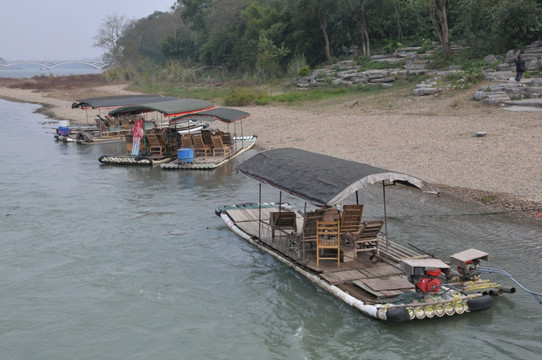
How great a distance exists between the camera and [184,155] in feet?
80.3

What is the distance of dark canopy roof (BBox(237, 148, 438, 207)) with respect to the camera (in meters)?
11.2

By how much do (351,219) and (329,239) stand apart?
2.13 ft

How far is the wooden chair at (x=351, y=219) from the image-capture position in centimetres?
1231

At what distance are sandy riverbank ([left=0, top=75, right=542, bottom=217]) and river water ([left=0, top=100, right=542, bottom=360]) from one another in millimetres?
1481

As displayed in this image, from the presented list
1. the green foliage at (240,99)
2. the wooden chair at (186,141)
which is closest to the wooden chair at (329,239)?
the wooden chair at (186,141)

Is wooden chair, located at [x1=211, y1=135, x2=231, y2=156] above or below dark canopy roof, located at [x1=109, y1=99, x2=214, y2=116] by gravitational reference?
below


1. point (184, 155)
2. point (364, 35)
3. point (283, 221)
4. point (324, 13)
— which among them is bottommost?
point (283, 221)

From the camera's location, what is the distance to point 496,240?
47.6 feet

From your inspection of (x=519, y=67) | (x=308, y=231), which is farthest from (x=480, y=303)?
(x=519, y=67)

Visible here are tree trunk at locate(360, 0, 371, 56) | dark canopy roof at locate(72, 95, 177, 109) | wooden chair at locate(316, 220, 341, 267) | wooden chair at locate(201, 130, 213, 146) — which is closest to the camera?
wooden chair at locate(316, 220, 341, 267)

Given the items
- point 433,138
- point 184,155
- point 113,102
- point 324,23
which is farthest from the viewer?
point 324,23

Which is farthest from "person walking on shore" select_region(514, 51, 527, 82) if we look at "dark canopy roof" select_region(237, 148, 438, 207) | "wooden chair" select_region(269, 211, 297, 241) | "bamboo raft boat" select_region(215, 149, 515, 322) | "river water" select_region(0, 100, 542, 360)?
"wooden chair" select_region(269, 211, 297, 241)

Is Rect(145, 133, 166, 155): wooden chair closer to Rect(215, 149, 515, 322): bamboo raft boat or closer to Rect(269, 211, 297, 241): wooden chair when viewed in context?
Rect(215, 149, 515, 322): bamboo raft boat

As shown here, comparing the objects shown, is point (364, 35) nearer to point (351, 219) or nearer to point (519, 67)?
point (519, 67)
